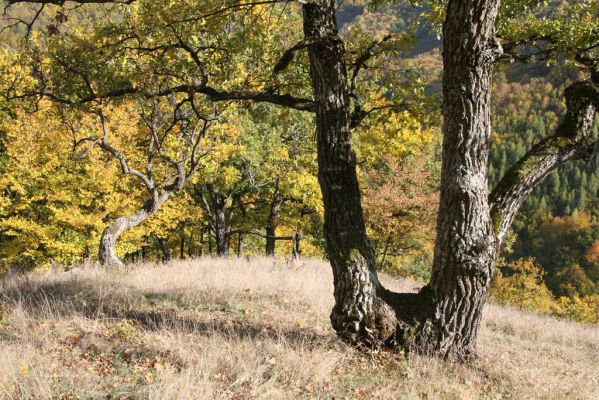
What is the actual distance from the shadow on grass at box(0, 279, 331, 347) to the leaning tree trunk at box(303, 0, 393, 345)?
2.05 ft

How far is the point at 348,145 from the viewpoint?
16.2 feet

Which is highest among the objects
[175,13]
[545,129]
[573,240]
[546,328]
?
[545,129]

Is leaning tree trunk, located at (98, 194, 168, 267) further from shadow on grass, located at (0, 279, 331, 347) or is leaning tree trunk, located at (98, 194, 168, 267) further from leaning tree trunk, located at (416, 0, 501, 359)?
leaning tree trunk, located at (416, 0, 501, 359)

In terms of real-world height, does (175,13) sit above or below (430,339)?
above

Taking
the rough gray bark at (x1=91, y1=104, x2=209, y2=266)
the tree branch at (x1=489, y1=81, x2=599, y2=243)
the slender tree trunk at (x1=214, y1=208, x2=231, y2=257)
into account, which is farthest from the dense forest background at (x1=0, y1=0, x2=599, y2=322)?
the tree branch at (x1=489, y1=81, x2=599, y2=243)

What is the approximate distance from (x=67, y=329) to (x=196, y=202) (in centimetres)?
1819

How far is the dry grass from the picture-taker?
3777 mm

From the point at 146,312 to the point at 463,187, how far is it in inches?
193

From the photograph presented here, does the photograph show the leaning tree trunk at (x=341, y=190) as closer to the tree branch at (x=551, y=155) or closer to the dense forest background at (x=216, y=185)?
the tree branch at (x=551, y=155)

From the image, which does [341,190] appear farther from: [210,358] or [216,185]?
[216,185]

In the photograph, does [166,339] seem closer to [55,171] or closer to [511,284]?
[55,171]

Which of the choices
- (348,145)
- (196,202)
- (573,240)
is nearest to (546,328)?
(348,145)

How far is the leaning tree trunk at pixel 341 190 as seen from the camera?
191 inches

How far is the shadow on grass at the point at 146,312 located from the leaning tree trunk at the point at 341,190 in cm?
63
